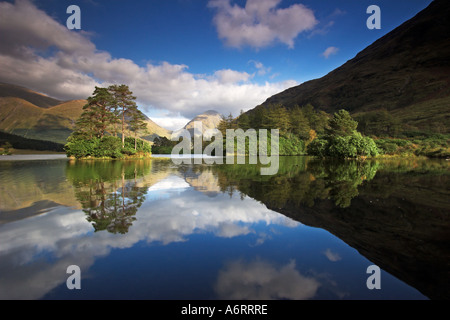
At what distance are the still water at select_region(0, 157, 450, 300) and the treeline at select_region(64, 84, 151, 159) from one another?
91.6 feet

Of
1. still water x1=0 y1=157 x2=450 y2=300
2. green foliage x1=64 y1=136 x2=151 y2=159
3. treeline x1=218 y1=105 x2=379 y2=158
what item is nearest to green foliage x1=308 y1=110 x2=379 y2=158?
treeline x1=218 y1=105 x2=379 y2=158

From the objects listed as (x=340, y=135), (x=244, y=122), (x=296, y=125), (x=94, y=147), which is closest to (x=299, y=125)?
(x=296, y=125)

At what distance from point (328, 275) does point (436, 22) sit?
201332 mm

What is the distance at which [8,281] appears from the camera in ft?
8.77

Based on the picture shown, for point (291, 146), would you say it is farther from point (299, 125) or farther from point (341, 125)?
point (341, 125)

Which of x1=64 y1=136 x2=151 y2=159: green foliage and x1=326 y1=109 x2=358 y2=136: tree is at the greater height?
x1=326 y1=109 x2=358 y2=136: tree

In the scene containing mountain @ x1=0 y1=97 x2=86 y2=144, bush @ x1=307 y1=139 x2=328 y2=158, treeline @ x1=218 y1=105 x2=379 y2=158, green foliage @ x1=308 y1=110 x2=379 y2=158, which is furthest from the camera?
mountain @ x1=0 y1=97 x2=86 y2=144

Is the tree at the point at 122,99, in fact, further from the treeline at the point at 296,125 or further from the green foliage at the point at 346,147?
the green foliage at the point at 346,147

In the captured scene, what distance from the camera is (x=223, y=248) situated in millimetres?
3664

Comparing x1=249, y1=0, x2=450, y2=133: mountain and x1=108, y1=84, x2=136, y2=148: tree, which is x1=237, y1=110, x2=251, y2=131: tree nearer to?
x1=108, y1=84, x2=136, y2=148: tree

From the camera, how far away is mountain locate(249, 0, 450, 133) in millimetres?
80938

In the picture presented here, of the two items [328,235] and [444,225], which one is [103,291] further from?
[444,225]

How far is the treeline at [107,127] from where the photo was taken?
32.1m

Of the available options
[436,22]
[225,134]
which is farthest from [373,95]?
[225,134]
